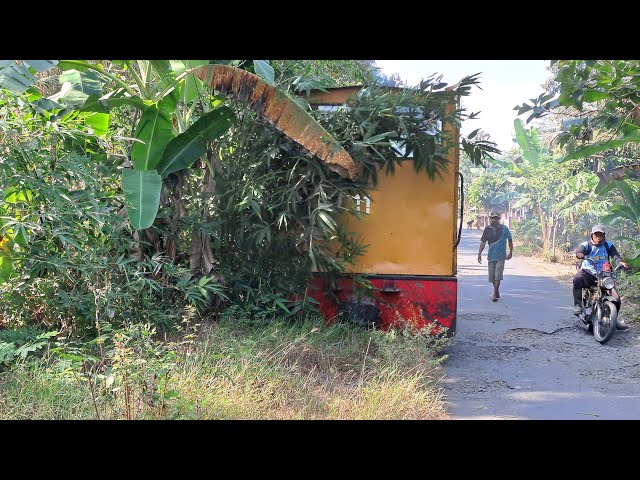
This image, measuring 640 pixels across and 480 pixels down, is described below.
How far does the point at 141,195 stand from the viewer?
6703mm

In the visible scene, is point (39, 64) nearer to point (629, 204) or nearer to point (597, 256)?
point (597, 256)

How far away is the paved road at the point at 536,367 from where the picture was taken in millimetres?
6312

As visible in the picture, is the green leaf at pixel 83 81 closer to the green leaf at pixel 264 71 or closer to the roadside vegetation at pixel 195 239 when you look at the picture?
the roadside vegetation at pixel 195 239

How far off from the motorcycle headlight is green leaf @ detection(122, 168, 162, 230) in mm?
6315

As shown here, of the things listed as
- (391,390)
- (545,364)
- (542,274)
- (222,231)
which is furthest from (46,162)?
(542,274)

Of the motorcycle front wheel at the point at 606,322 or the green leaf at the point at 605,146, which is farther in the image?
the motorcycle front wheel at the point at 606,322

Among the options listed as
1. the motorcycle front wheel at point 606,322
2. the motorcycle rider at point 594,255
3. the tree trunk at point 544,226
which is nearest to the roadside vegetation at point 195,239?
the motorcycle rider at point 594,255

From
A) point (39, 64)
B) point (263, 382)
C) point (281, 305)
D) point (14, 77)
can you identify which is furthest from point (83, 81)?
point (263, 382)

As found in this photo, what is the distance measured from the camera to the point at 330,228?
7641mm

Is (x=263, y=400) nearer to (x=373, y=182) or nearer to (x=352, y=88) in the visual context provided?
(x=373, y=182)

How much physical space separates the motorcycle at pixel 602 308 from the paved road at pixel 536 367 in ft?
0.61

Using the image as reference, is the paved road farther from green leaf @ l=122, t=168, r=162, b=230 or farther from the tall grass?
green leaf @ l=122, t=168, r=162, b=230

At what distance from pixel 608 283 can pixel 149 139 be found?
6510 millimetres

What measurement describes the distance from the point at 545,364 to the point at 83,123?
603 centimetres
